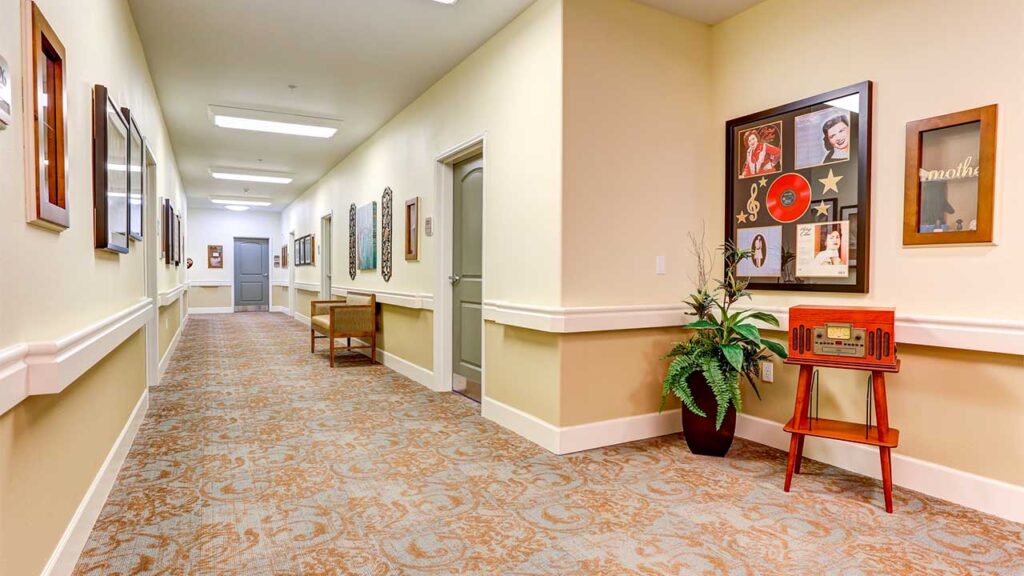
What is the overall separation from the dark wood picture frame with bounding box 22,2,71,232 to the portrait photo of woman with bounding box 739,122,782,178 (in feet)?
11.3

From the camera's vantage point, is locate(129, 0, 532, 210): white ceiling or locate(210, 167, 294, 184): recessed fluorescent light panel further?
locate(210, 167, 294, 184): recessed fluorescent light panel

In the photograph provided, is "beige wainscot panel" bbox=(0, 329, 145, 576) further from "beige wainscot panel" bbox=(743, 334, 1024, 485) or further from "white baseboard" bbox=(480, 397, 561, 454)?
"beige wainscot panel" bbox=(743, 334, 1024, 485)

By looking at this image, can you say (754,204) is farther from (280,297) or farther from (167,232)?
(280,297)

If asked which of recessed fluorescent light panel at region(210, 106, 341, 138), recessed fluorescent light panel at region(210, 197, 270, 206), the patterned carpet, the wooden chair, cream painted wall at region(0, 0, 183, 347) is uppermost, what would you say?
recessed fluorescent light panel at region(210, 197, 270, 206)

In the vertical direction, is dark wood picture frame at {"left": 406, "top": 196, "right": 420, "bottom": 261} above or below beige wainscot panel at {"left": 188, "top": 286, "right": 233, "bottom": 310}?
above

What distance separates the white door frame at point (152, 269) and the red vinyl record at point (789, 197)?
4.73m

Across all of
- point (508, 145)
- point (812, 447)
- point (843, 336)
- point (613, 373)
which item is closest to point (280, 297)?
point (508, 145)

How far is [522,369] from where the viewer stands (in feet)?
12.0

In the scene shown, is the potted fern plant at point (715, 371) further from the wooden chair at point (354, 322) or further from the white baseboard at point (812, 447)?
the wooden chair at point (354, 322)

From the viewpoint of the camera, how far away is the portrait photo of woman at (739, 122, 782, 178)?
3332 millimetres

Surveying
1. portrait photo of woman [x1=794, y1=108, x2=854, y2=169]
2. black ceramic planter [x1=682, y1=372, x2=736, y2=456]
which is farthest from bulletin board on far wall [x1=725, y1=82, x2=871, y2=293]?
black ceramic planter [x1=682, y1=372, x2=736, y2=456]

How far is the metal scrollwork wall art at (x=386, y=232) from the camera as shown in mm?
6086

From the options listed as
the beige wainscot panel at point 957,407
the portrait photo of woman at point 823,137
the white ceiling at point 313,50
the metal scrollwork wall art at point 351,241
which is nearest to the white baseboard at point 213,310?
the metal scrollwork wall art at point 351,241

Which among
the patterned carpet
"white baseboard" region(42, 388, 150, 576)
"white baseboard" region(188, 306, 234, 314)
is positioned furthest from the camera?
"white baseboard" region(188, 306, 234, 314)
